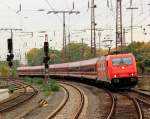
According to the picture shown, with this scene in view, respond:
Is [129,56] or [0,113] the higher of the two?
[129,56]

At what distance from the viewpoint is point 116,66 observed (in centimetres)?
3681

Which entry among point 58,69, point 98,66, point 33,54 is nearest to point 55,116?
point 98,66

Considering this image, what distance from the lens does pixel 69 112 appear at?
22.8 m

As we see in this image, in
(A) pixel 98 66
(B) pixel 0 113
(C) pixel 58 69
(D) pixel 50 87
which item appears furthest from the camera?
(C) pixel 58 69

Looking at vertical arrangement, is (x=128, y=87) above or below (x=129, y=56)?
below

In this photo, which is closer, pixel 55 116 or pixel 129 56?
pixel 55 116

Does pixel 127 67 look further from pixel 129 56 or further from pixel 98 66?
pixel 98 66

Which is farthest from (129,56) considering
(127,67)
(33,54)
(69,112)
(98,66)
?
(33,54)

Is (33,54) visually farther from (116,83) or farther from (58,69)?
(116,83)

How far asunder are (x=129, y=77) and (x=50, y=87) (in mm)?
11064

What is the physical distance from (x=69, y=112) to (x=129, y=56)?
15.6 meters

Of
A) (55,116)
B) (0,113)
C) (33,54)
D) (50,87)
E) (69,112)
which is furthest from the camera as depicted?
(33,54)

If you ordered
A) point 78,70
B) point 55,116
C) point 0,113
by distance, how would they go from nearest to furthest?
point 55,116
point 0,113
point 78,70

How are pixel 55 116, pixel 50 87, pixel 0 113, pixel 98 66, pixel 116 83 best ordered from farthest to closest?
1. pixel 50 87
2. pixel 98 66
3. pixel 116 83
4. pixel 0 113
5. pixel 55 116
